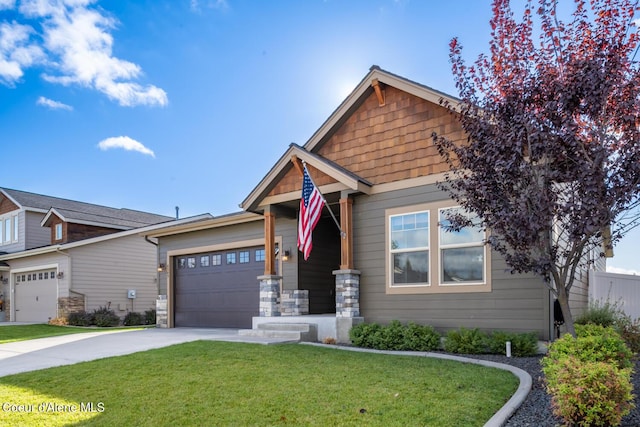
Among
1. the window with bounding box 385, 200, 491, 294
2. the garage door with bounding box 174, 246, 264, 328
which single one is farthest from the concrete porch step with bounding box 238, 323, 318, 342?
the garage door with bounding box 174, 246, 264, 328

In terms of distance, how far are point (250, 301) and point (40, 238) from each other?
1462 centimetres

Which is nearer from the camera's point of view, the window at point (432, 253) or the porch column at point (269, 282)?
the window at point (432, 253)

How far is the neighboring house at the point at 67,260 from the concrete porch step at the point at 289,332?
10.5 metres

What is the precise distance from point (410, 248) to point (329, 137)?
351cm

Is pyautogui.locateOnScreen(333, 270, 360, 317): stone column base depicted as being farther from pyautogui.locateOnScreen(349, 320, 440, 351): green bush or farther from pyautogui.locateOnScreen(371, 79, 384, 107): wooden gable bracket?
pyautogui.locateOnScreen(371, 79, 384, 107): wooden gable bracket

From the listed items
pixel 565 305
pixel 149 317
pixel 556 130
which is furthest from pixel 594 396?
pixel 149 317

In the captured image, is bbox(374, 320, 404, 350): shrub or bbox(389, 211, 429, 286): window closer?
bbox(374, 320, 404, 350): shrub

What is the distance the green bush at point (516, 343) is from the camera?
7.76 metres

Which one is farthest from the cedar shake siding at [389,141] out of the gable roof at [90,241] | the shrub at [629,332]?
the gable roof at [90,241]

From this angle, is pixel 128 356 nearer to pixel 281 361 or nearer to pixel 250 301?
pixel 281 361

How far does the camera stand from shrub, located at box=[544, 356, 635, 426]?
3801 millimetres

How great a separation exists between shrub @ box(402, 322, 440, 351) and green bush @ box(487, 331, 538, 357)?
1.00 meters

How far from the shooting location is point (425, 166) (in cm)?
973

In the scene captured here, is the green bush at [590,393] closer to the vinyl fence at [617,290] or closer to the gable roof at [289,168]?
the gable roof at [289,168]
